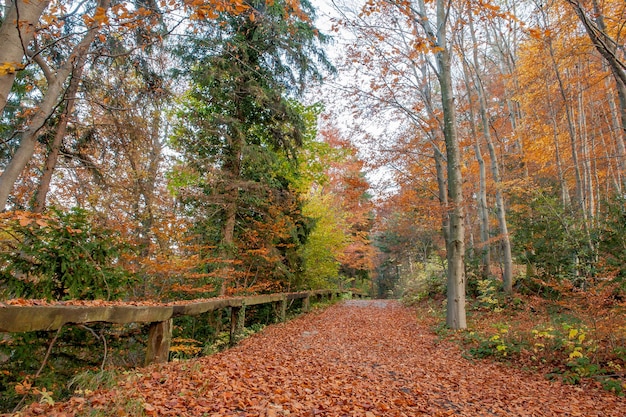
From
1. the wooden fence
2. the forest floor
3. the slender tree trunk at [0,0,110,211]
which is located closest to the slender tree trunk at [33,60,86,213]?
the slender tree trunk at [0,0,110,211]

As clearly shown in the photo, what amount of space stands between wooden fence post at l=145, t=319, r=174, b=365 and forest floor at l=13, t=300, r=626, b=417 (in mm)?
293

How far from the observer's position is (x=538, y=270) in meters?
10.1

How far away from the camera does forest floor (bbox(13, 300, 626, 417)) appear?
107 inches

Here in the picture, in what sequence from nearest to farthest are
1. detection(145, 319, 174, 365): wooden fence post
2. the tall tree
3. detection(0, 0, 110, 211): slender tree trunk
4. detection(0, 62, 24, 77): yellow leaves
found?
detection(0, 62, 24, 77): yellow leaves
detection(145, 319, 174, 365): wooden fence post
detection(0, 0, 110, 211): slender tree trunk
the tall tree

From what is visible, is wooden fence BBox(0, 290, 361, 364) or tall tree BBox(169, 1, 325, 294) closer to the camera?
wooden fence BBox(0, 290, 361, 364)

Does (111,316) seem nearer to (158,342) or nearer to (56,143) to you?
(158,342)

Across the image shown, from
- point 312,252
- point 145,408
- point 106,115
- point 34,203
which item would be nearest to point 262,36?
point 106,115


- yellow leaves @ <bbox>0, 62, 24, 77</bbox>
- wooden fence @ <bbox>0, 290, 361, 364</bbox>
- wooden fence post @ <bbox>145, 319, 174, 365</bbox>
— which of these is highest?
yellow leaves @ <bbox>0, 62, 24, 77</bbox>

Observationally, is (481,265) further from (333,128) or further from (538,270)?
(333,128)

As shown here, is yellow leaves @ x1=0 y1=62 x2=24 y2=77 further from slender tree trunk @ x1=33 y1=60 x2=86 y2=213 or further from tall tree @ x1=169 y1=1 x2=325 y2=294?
tall tree @ x1=169 y1=1 x2=325 y2=294

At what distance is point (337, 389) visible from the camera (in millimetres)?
3504

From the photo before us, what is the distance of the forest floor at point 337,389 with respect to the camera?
2.71 metres

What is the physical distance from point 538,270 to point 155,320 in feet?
34.7

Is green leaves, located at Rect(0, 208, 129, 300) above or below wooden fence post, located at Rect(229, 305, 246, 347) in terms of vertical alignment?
above
